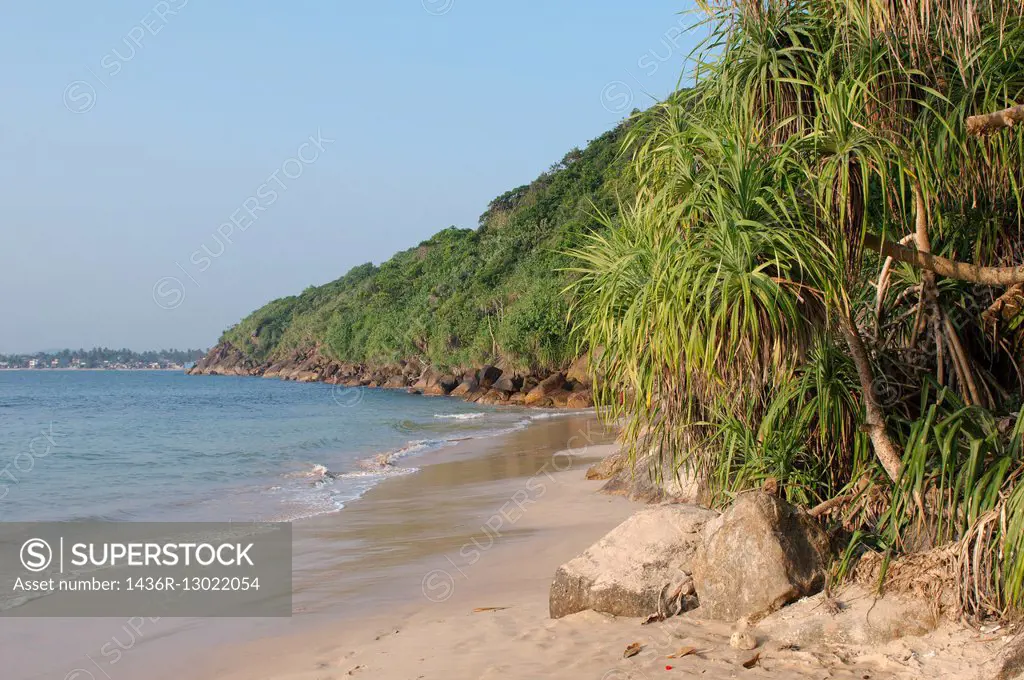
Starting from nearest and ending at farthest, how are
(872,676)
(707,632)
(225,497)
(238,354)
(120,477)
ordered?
(872,676), (707,632), (225,497), (120,477), (238,354)

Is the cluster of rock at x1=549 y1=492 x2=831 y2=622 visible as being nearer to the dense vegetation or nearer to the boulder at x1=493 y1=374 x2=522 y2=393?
the dense vegetation

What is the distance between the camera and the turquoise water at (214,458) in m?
12.7

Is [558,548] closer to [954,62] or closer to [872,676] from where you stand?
[872,676]

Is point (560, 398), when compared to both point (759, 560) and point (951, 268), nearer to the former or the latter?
point (759, 560)

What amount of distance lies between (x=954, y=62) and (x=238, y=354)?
128 meters

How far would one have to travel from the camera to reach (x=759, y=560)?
488cm

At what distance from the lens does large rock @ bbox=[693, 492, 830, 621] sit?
4.85 meters

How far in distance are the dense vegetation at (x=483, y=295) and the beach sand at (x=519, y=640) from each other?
22.0 m

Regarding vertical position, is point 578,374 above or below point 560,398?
above

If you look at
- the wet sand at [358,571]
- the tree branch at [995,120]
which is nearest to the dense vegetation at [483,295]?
the wet sand at [358,571]

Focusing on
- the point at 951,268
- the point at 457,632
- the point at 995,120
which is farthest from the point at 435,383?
the point at 995,120

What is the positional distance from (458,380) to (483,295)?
8.29 meters

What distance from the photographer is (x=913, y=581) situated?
4488 mm

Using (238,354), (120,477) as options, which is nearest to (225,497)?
(120,477)
